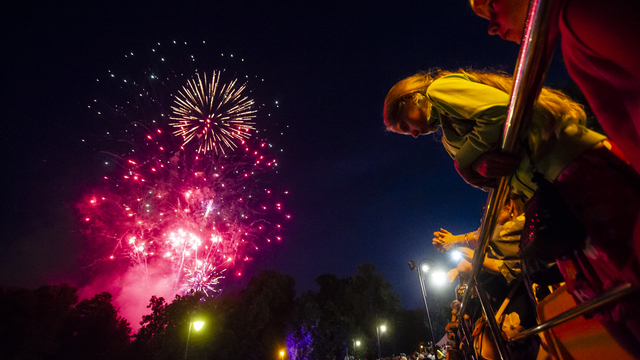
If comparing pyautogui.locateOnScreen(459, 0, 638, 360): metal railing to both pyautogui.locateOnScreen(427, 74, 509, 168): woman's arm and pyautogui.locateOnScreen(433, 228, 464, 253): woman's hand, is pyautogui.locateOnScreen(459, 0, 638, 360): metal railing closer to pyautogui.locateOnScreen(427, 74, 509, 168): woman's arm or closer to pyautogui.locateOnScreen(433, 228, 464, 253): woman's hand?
pyautogui.locateOnScreen(427, 74, 509, 168): woman's arm

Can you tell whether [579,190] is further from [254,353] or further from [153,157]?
[254,353]

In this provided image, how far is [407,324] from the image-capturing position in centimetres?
4456

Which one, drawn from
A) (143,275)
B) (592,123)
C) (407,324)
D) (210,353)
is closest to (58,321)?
(143,275)

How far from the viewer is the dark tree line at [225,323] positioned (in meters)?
23.4

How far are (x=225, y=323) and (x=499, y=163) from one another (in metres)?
35.1

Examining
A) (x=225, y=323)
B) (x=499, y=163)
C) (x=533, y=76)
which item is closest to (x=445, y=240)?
(x=499, y=163)

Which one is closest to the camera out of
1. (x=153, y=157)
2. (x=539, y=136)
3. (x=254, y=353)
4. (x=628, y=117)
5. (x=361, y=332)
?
(x=628, y=117)

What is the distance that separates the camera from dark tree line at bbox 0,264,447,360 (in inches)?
922

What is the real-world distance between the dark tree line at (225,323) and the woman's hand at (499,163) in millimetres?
24565

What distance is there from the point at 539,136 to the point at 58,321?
36.4 metres

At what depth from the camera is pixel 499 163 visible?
0.97 metres

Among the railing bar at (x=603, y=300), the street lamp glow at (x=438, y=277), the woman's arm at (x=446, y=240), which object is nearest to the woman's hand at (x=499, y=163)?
the railing bar at (x=603, y=300)

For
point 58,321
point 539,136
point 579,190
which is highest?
point 58,321

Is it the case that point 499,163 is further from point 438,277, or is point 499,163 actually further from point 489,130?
point 438,277
